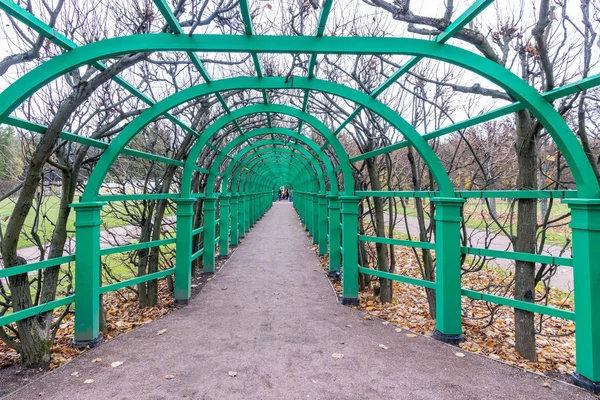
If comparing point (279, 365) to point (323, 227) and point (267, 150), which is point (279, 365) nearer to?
point (323, 227)

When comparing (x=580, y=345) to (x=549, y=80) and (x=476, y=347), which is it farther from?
(x=549, y=80)

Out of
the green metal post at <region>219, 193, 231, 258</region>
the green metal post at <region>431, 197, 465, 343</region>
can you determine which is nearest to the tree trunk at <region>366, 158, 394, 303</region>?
the green metal post at <region>431, 197, 465, 343</region>

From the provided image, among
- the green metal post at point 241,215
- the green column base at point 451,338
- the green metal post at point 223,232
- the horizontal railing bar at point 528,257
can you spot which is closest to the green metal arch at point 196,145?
the horizontal railing bar at point 528,257

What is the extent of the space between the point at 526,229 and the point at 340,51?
2630 mm

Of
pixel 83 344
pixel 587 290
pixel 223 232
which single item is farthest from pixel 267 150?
pixel 587 290

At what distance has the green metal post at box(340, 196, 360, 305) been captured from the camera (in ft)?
15.2

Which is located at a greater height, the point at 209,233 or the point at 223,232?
the point at 209,233

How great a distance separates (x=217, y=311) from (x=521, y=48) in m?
4.81

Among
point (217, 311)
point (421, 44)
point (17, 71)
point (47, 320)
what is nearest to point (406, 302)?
point (217, 311)

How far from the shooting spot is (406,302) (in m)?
6.35

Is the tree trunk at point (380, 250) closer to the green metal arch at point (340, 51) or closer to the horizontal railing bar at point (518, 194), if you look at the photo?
the horizontal railing bar at point (518, 194)

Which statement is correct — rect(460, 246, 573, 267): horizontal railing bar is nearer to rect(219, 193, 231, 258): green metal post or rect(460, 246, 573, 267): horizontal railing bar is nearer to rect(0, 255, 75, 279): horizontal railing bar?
rect(0, 255, 75, 279): horizontal railing bar

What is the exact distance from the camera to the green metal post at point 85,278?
322 cm

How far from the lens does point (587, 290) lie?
2393 mm
